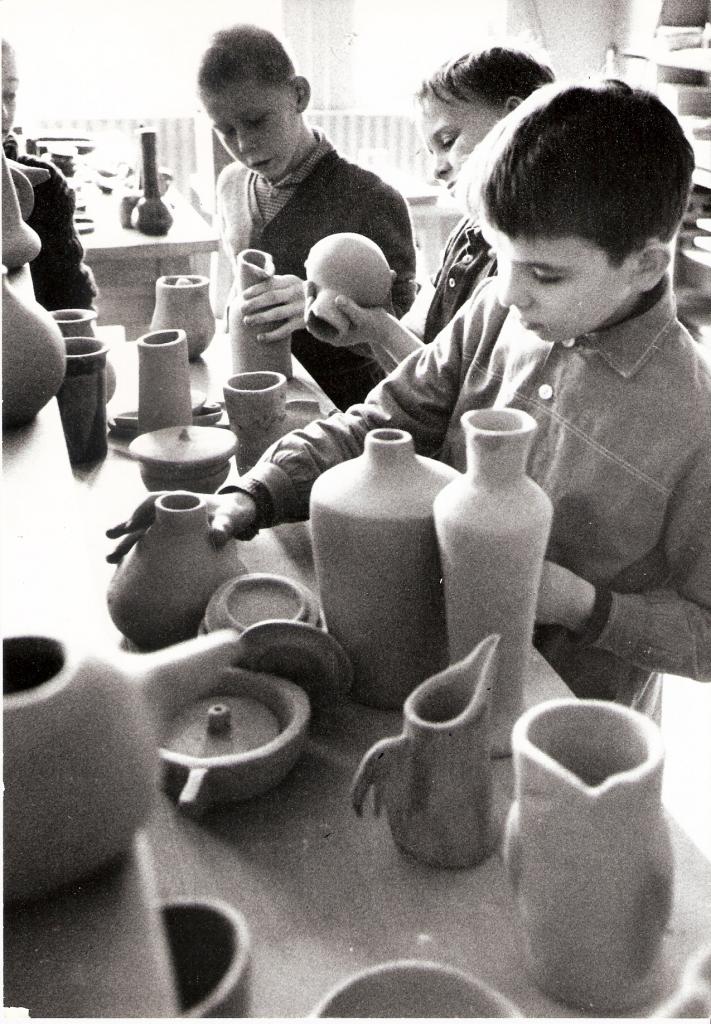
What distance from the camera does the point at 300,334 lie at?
2354 mm

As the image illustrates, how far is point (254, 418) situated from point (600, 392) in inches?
23.5

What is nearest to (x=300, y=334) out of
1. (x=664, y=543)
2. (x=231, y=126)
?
(x=231, y=126)

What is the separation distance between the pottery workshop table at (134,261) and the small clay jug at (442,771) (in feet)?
8.19

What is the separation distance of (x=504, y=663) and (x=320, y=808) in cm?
21

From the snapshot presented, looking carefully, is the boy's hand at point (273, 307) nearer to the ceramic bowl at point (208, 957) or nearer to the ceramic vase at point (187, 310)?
the ceramic vase at point (187, 310)

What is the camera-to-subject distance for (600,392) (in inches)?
47.6

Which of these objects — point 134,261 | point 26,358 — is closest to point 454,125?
point 26,358

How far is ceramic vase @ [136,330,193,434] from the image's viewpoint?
1628mm

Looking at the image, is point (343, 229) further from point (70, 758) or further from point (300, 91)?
point (70, 758)

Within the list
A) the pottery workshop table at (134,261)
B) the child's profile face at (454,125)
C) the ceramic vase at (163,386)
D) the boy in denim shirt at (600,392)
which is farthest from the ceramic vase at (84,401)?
the pottery workshop table at (134,261)

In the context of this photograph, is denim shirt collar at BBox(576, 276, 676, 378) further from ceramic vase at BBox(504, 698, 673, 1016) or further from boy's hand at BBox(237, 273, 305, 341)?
boy's hand at BBox(237, 273, 305, 341)

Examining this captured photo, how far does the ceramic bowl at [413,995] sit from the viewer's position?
602 millimetres

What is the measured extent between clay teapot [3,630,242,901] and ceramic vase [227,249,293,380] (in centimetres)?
125

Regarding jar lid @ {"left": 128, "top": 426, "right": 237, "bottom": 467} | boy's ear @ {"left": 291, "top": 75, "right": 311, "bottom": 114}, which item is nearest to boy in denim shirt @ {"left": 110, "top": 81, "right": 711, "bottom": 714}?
jar lid @ {"left": 128, "top": 426, "right": 237, "bottom": 467}
